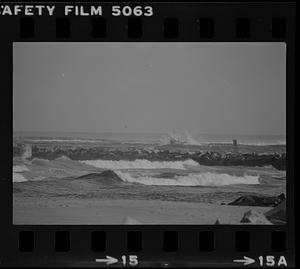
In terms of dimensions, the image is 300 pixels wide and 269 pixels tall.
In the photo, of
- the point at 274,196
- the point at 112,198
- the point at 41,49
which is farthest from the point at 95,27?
the point at 274,196

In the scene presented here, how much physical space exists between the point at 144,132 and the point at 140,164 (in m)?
0.15

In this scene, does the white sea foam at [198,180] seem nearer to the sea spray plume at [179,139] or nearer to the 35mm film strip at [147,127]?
the 35mm film strip at [147,127]

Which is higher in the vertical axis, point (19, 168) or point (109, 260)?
point (19, 168)

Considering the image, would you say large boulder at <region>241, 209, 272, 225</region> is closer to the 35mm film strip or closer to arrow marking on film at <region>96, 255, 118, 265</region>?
the 35mm film strip

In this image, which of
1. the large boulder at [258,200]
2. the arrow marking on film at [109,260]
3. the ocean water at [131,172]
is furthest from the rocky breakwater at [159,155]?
the arrow marking on film at [109,260]

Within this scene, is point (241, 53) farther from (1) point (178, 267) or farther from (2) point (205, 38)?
(1) point (178, 267)

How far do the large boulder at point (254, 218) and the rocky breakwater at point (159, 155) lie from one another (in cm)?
23

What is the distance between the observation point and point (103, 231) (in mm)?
3314

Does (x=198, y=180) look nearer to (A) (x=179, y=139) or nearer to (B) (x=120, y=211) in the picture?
(A) (x=179, y=139)

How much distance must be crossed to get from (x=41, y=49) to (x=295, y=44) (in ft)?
3.95

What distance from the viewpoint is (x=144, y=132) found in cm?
331

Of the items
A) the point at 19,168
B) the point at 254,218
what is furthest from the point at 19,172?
the point at 254,218

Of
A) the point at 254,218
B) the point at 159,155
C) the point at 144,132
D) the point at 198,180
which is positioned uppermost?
the point at 144,132

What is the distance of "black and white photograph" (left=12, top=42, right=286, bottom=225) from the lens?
10.8 ft
